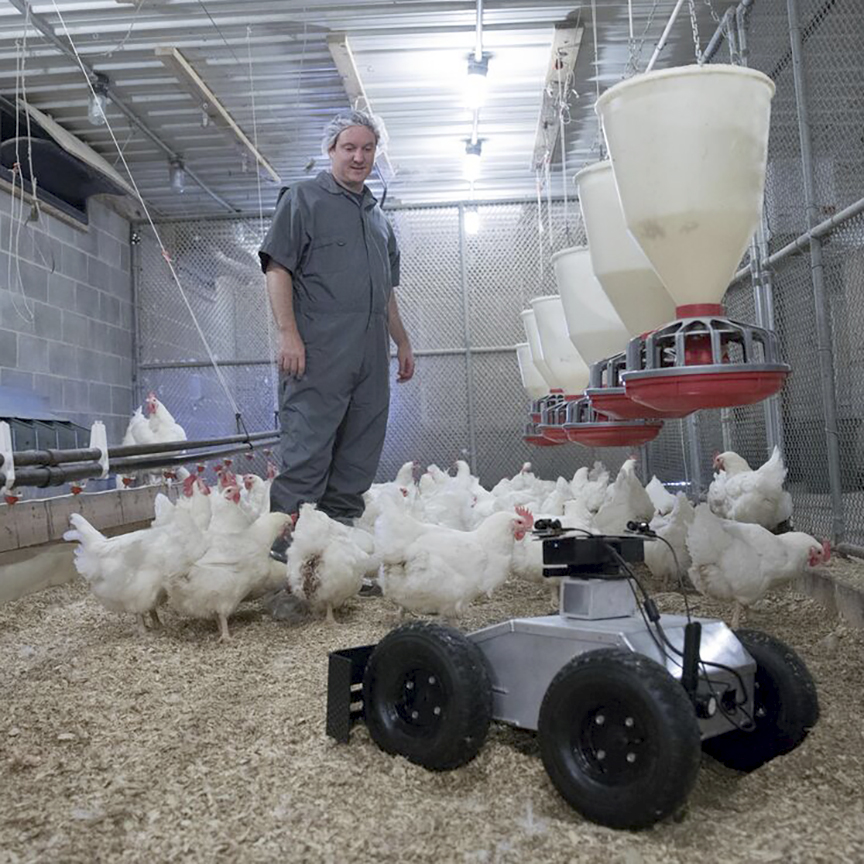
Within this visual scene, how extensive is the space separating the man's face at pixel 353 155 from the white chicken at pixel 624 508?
72.4 inches

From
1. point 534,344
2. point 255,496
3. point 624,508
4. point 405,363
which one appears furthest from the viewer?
point 255,496

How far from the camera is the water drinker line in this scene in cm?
177

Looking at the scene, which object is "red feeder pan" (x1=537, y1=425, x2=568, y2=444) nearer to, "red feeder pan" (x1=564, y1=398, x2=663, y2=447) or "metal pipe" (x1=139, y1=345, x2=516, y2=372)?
"red feeder pan" (x1=564, y1=398, x2=663, y2=447)

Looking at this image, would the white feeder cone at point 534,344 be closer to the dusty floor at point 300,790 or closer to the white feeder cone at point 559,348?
the white feeder cone at point 559,348

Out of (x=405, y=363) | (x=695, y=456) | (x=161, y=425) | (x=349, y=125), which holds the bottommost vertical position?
(x=695, y=456)

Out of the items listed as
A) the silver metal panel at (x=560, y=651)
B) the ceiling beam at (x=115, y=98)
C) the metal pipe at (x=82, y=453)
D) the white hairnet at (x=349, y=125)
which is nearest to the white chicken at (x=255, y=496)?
the metal pipe at (x=82, y=453)

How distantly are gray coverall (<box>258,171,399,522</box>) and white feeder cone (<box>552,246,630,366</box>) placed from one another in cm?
95

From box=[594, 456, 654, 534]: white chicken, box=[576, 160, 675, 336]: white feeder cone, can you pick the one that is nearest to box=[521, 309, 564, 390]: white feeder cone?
box=[594, 456, 654, 534]: white chicken

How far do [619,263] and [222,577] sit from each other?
5.57ft

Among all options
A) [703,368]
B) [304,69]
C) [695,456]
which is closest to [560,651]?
[703,368]

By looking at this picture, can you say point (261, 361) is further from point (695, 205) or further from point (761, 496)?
point (695, 205)

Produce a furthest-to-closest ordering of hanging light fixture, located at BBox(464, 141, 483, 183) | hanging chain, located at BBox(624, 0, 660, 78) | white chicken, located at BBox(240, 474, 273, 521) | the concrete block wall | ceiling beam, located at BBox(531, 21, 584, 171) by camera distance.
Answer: hanging light fixture, located at BBox(464, 141, 483, 183) < the concrete block wall < ceiling beam, located at BBox(531, 21, 584, 171) < white chicken, located at BBox(240, 474, 273, 521) < hanging chain, located at BBox(624, 0, 660, 78)

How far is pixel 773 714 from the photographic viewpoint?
1557mm

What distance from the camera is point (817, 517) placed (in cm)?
389
